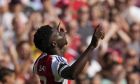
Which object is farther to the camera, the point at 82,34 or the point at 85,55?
the point at 82,34

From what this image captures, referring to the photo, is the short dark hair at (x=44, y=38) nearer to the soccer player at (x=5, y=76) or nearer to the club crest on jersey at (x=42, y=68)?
the club crest on jersey at (x=42, y=68)

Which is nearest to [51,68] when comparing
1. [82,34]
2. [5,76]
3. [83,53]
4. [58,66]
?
[58,66]

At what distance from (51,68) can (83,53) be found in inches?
18.9

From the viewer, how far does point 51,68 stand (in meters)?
5.00

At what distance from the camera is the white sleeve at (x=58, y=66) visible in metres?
4.88

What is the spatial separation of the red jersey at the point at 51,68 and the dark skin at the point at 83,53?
11cm

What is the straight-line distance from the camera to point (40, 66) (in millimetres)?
5137

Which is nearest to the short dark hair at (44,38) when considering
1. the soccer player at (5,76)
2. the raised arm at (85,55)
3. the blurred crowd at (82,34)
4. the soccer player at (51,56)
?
the soccer player at (51,56)

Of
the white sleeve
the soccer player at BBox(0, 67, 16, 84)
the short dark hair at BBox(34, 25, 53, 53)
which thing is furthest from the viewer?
the soccer player at BBox(0, 67, 16, 84)

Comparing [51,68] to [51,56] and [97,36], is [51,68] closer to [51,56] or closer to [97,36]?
[51,56]

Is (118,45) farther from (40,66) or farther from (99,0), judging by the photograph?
(40,66)

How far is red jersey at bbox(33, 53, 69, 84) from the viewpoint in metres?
4.92

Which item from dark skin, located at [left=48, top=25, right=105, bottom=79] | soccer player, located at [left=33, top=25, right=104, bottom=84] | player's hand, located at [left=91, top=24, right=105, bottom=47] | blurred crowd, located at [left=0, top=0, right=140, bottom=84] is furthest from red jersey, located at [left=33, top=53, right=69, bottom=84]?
blurred crowd, located at [left=0, top=0, right=140, bottom=84]

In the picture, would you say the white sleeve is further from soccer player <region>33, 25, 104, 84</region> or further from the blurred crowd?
the blurred crowd
